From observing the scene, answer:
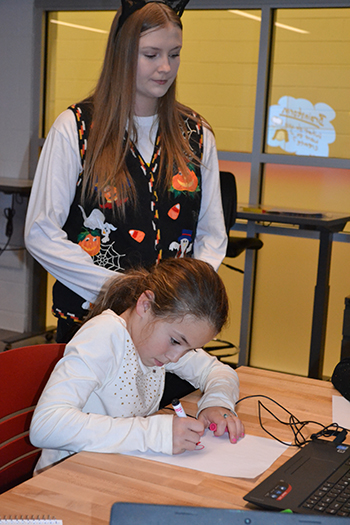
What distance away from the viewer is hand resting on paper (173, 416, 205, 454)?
1095mm

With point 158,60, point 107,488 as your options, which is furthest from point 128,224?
point 107,488

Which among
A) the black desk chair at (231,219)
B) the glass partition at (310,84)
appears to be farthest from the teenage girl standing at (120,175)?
the glass partition at (310,84)

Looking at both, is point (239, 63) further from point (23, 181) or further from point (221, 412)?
point (221, 412)

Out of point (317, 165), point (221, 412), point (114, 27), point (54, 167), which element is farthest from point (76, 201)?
point (317, 165)

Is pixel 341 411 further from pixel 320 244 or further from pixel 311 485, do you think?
pixel 320 244

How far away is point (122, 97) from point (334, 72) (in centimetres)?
235

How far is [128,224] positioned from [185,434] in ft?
2.10

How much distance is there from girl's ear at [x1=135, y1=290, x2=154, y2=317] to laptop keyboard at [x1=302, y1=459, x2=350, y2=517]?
1.59 feet

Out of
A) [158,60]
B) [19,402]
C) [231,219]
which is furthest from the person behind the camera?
[231,219]

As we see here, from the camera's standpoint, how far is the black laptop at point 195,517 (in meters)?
0.60

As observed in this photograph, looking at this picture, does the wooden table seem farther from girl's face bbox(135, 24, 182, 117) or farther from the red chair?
girl's face bbox(135, 24, 182, 117)

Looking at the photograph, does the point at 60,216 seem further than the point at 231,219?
No

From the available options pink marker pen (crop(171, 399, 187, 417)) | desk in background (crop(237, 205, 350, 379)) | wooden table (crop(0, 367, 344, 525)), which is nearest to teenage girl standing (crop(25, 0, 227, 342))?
pink marker pen (crop(171, 399, 187, 417))

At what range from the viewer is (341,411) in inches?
54.9
